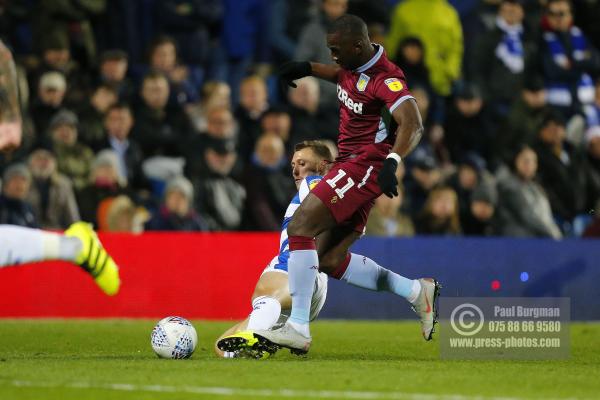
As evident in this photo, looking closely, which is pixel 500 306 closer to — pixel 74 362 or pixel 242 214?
pixel 74 362

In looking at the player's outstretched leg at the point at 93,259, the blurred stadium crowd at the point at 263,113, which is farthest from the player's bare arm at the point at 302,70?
the blurred stadium crowd at the point at 263,113

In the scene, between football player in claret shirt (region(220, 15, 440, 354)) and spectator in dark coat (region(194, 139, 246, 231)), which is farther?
spectator in dark coat (region(194, 139, 246, 231))

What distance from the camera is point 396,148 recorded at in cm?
938

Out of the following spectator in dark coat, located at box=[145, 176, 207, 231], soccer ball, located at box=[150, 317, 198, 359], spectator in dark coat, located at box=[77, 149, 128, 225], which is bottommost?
spectator in dark coat, located at box=[145, 176, 207, 231]

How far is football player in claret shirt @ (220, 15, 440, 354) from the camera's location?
9547 mm

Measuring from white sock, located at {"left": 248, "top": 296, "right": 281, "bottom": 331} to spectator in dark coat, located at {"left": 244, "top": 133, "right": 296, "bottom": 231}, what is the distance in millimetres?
6090

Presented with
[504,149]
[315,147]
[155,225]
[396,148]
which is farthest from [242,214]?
[396,148]

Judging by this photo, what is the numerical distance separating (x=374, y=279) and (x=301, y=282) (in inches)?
43.8

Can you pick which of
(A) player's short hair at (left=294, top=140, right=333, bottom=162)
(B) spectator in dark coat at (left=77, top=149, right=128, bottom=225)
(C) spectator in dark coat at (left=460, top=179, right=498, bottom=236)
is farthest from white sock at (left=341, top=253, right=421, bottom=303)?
(C) spectator in dark coat at (left=460, top=179, right=498, bottom=236)

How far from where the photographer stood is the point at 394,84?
31.8 feet

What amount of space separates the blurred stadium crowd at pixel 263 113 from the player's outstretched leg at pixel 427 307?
536 cm

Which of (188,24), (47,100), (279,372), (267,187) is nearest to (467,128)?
(267,187)

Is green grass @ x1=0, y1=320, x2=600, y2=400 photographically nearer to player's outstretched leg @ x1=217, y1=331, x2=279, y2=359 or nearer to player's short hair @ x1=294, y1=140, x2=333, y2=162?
player's outstretched leg @ x1=217, y1=331, x2=279, y2=359

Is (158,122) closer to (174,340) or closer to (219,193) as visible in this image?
Result: (219,193)
